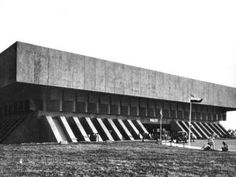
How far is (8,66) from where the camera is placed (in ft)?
90.1

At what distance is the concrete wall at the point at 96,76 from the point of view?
2683cm

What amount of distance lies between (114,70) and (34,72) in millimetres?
9831

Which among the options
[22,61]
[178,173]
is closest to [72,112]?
[22,61]

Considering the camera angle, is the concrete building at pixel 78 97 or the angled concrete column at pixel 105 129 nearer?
the concrete building at pixel 78 97

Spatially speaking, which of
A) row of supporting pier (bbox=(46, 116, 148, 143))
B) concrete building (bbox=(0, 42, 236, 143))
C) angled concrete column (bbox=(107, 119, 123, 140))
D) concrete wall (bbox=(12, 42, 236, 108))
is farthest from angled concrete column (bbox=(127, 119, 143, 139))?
concrete wall (bbox=(12, 42, 236, 108))

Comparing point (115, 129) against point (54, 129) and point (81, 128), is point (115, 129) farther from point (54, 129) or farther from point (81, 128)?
point (54, 129)

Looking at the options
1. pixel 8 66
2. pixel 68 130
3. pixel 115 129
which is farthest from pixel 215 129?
pixel 8 66

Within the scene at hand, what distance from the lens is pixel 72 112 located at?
32.0 meters

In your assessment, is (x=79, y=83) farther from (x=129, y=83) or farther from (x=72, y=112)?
(x=129, y=83)

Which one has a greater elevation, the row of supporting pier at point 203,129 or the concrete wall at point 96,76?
the concrete wall at point 96,76

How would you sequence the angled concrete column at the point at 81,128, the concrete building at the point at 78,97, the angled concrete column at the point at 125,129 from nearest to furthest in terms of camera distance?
1. the concrete building at the point at 78,97
2. the angled concrete column at the point at 81,128
3. the angled concrete column at the point at 125,129


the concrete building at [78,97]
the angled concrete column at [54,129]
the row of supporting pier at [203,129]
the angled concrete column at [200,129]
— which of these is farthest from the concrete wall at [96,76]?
the row of supporting pier at [203,129]

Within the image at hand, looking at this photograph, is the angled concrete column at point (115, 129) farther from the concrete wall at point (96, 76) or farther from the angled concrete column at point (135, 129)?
the concrete wall at point (96, 76)

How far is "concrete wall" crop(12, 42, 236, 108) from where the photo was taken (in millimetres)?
26828
